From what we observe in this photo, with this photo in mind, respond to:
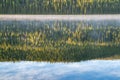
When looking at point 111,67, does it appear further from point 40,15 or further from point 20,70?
point 40,15

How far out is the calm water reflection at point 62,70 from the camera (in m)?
17.8

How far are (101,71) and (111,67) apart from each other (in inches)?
58.3

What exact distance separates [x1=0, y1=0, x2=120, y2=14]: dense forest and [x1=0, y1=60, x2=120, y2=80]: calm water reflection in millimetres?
100705

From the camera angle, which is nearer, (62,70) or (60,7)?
(62,70)

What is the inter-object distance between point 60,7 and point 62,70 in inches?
4240

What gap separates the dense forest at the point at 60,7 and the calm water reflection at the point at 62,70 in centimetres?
10070

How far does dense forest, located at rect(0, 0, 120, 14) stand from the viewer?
122875 millimetres

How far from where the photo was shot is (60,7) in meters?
127

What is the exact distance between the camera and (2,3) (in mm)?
127062

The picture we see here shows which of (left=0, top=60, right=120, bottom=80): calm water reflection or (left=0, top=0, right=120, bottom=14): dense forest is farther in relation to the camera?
(left=0, top=0, right=120, bottom=14): dense forest

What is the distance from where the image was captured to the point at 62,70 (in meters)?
19.7

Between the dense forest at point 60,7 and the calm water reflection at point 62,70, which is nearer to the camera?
the calm water reflection at point 62,70

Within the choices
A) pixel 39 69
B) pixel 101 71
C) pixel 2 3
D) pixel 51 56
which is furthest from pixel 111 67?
pixel 2 3

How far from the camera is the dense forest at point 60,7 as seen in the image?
403 ft
